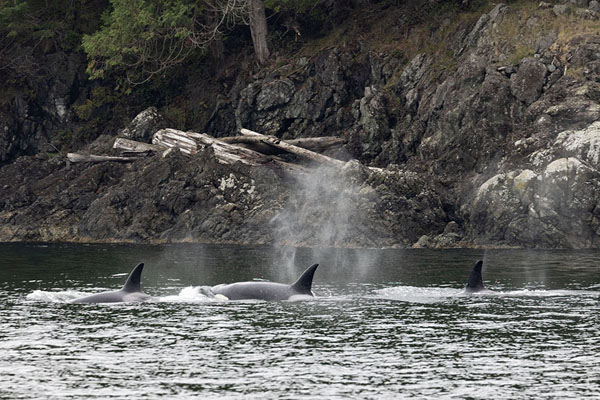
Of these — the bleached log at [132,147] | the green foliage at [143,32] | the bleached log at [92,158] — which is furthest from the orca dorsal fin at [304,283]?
the green foliage at [143,32]

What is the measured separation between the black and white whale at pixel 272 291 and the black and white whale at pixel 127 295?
2251mm

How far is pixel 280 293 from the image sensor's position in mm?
29422

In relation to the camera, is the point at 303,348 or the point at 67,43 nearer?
the point at 303,348

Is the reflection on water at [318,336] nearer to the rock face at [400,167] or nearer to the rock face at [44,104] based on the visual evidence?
the rock face at [400,167]

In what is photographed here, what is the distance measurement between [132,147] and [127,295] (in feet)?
106

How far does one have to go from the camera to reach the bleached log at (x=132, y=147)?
2373 inches

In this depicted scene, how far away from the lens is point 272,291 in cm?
2955

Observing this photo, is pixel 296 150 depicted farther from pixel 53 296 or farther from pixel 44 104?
pixel 53 296

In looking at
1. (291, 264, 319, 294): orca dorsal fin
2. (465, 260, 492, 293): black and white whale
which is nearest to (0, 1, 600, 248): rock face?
(465, 260, 492, 293): black and white whale

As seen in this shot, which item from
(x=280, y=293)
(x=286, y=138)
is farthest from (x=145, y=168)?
(x=280, y=293)

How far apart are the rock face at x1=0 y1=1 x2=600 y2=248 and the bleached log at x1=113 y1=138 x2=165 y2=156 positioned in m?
1.27

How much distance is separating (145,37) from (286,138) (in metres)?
10.2

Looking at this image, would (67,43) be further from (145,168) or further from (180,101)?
(145,168)

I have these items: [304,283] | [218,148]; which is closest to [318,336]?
[304,283]
